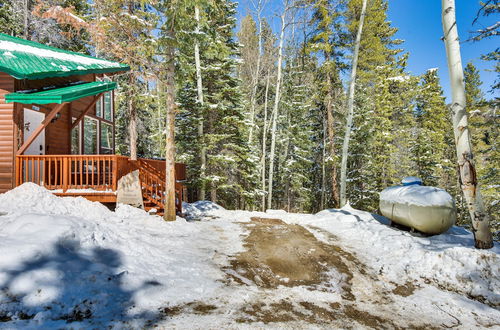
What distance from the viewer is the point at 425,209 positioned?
Result: 703cm

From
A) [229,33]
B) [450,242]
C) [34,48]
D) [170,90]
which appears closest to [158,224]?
[170,90]

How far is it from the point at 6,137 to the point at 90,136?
18.5 feet

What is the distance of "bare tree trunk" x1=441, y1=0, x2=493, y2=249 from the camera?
536 centimetres

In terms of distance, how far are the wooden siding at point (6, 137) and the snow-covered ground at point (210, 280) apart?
1.35m

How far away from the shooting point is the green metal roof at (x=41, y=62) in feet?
26.1

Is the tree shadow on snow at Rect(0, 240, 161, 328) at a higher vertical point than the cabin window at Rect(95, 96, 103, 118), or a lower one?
lower

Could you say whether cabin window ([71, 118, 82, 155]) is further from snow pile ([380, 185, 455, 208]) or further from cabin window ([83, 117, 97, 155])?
snow pile ([380, 185, 455, 208])

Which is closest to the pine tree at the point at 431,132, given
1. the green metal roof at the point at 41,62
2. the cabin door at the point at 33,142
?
the green metal roof at the point at 41,62

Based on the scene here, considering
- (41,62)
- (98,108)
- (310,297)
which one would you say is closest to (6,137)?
(41,62)

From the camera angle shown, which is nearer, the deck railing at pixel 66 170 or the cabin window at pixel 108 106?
the deck railing at pixel 66 170

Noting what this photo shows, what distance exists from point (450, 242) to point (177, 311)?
685 cm

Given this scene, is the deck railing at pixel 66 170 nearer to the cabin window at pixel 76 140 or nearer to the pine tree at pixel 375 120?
the cabin window at pixel 76 140

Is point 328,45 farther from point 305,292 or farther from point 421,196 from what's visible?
point 305,292

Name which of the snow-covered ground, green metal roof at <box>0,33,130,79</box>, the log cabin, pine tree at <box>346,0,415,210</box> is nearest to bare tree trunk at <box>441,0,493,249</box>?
the snow-covered ground
